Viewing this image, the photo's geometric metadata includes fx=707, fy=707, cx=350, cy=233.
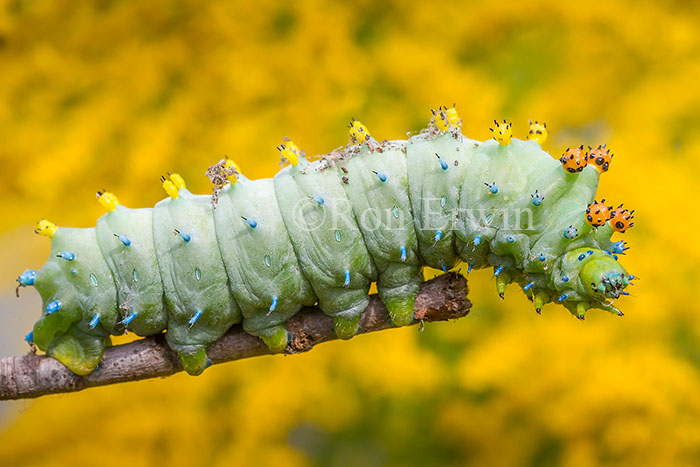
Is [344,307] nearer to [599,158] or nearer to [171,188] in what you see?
[171,188]

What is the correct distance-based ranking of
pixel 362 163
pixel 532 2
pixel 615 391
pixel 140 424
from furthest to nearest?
pixel 532 2 < pixel 140 424 < pixel 615 391 < pixel 362 163

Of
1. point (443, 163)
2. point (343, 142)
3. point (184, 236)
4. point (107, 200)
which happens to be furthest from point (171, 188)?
point (343, 142)

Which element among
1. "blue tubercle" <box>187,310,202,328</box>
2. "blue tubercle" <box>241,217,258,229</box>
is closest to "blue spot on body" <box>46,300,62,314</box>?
"blue tubercle" <box>187,310,202,328</box>

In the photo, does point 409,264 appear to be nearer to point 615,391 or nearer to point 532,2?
point 615,391

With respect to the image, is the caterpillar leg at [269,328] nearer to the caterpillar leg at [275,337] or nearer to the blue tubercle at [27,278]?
the caterpillar leg at [275,337]

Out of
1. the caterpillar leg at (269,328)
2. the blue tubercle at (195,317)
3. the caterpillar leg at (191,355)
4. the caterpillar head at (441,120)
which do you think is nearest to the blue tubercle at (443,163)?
the caterpillar head at (441,120)

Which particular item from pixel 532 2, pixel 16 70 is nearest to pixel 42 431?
pixel 16 70
